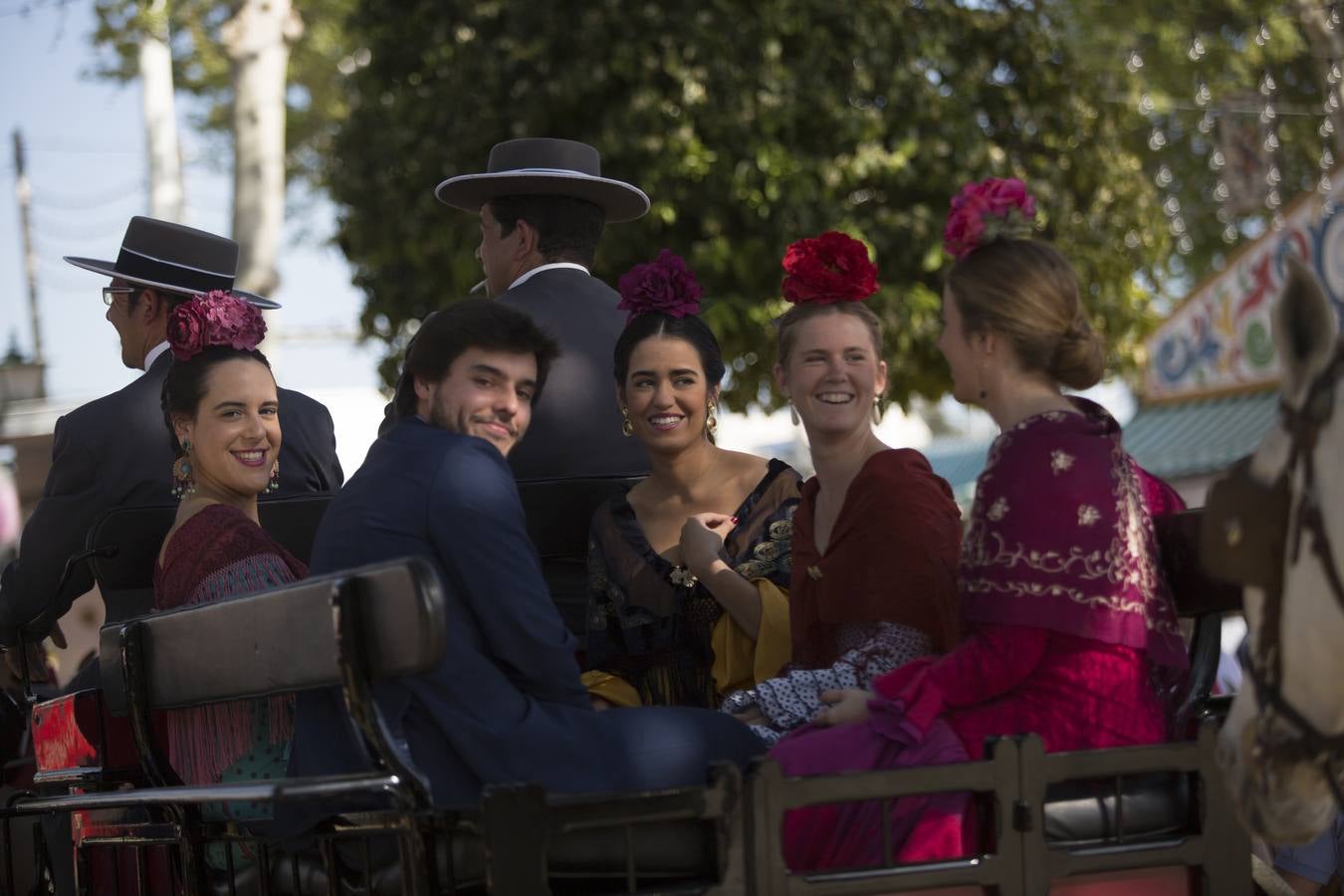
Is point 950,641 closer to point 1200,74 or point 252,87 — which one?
point 252,87

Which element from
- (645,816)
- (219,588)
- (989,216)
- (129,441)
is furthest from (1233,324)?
(645,816)

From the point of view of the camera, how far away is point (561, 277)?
16.2 feet

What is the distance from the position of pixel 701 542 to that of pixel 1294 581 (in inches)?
73.1

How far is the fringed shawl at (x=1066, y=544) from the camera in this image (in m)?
2.89

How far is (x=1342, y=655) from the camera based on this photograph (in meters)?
2.17

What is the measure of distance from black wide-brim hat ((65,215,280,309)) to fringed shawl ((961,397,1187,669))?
306 centimetres

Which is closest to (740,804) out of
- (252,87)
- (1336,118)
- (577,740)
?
(577,740)

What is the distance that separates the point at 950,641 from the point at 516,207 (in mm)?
2322

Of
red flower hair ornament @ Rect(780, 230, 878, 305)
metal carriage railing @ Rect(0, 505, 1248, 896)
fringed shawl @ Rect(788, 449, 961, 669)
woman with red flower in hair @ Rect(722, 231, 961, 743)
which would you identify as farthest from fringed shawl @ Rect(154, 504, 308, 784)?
red flower hair ornament @ Rect(780, 230, 878, 305)

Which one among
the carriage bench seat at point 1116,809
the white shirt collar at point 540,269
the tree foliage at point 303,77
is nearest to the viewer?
the carriage bench seat at point 1116,809

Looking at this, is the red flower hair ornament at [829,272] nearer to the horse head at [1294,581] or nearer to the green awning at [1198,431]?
the horse head at [1294,581]

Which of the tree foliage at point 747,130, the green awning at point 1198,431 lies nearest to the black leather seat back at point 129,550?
the tree foliage at point 747,130

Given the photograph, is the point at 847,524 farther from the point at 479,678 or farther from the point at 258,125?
the point at 258,125

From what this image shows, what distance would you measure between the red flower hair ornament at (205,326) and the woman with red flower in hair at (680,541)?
1.00 metres
